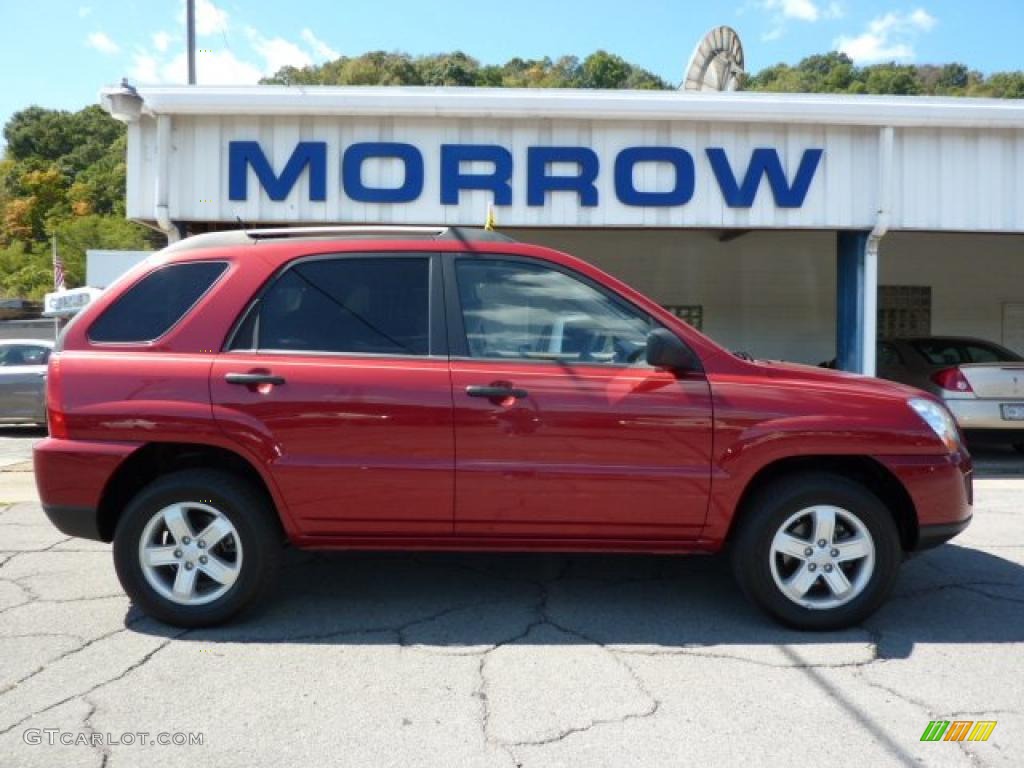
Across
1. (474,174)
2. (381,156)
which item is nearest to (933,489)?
(474,174)

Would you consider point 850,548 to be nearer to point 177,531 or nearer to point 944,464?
point 944,464

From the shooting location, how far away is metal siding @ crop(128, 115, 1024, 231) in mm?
9391

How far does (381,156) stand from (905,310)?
10.8m

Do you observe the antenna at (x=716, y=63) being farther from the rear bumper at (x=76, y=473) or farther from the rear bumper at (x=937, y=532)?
the rear bumper at (x=76, y=473)

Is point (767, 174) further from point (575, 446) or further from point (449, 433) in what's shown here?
point (449, 433)

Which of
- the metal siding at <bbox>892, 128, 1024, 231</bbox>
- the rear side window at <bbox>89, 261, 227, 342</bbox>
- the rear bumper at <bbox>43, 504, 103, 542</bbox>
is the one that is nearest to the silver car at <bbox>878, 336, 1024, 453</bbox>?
the metal siding at <bbox>892, 128, 1024, 231</bbox>

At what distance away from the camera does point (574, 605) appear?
4.25 metres

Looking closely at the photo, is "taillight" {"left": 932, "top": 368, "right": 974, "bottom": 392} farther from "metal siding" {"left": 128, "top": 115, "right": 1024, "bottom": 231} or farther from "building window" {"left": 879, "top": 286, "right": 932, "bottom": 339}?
"building window" {"left": 879, "top": 286, "right": 932, "bottom": 339}

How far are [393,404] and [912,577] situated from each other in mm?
3230

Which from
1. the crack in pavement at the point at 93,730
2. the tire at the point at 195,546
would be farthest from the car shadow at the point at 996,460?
the crack in pavement at the point at 93,730

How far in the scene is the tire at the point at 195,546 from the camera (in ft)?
12.4

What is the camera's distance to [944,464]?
382cm

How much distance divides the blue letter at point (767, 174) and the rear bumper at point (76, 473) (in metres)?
7.70

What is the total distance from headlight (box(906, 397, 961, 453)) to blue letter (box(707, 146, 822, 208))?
6.13m
